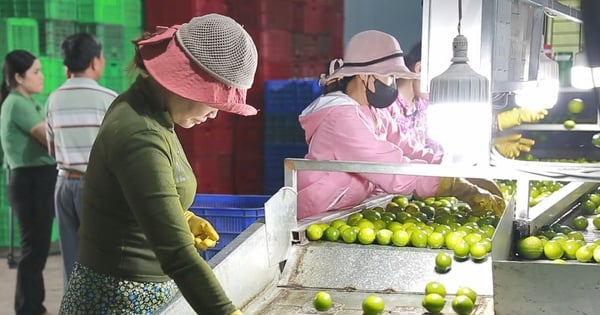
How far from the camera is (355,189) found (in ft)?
11.8

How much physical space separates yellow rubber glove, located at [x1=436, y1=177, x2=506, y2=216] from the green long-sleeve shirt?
1.66 meters

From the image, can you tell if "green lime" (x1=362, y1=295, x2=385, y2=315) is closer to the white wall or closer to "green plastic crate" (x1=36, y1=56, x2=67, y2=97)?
the white wall

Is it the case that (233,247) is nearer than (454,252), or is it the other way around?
(233,247)

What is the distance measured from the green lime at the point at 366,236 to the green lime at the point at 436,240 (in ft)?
0.66

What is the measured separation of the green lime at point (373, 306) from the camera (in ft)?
7.13

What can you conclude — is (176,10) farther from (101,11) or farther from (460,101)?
(460,101)

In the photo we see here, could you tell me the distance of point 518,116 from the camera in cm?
568

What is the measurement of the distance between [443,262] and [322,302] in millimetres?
448

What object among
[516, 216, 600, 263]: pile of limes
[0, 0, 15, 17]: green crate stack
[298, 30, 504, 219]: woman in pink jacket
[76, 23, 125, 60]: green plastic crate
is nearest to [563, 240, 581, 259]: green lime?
[516, 216, 600, 263]: pile of limes


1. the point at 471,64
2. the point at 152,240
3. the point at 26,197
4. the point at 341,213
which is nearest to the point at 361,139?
the point at 341,213

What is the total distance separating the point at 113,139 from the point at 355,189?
1958mm

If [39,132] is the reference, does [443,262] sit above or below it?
below

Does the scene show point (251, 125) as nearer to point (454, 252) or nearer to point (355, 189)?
point (355, 189)

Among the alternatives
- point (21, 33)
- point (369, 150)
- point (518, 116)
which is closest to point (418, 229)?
point (369, 150)
